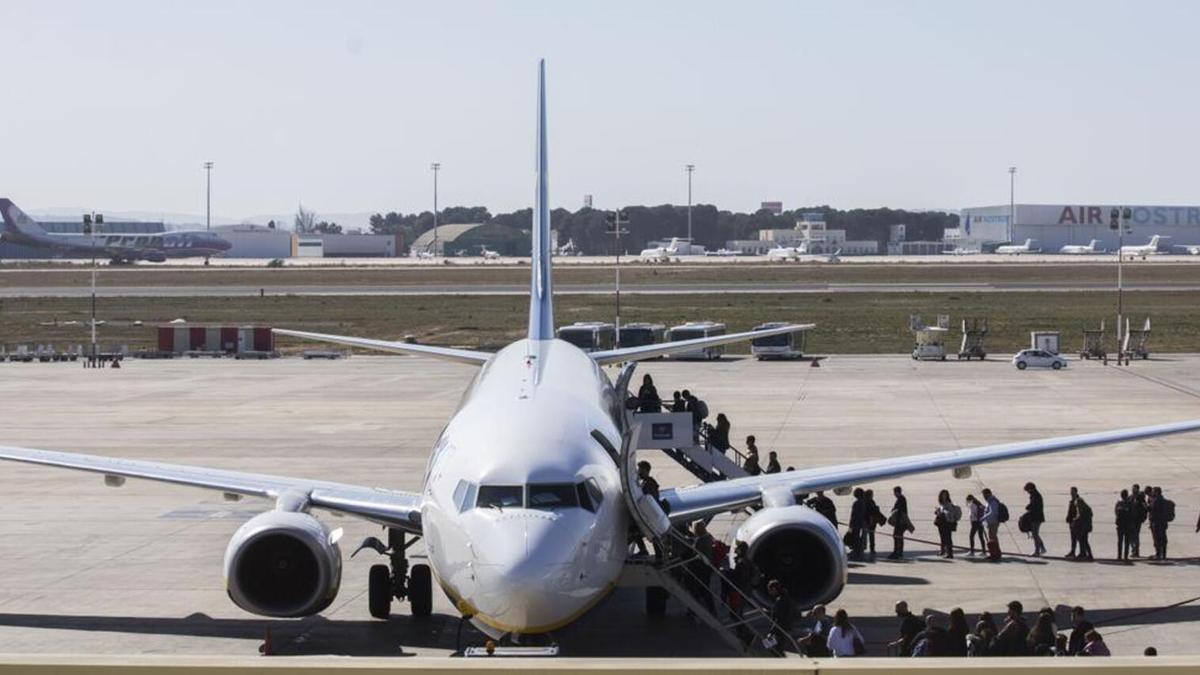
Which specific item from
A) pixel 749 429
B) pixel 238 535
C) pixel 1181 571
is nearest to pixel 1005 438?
pixel 749 429

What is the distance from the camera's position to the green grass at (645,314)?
98875 mm

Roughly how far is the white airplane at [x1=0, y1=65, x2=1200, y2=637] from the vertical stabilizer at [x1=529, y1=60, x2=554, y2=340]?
2031 mm

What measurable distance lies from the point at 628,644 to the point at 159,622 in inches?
308

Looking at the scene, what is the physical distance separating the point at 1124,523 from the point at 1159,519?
66 cm

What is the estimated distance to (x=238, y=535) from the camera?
24.0 m

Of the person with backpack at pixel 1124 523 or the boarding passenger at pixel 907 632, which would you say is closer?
the boarding passenger at pixel 907 632

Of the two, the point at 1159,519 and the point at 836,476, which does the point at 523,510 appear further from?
the point at 1159,519

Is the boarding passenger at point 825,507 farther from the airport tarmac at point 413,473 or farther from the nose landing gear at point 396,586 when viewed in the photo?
the nose landing gear at point 396,586

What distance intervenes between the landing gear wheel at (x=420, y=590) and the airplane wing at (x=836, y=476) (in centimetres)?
409

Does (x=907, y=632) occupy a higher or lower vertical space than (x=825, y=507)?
lower

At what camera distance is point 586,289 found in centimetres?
15712

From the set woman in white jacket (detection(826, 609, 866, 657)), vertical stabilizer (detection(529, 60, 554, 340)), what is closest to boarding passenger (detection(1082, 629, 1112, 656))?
woman in white jacket (detection(826, 609, 866, 657))

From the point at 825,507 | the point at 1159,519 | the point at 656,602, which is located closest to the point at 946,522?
the point at 825,507

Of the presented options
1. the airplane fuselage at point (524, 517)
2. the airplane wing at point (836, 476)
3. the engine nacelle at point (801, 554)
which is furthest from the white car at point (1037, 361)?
the airplane fuselage at point (524, 517)
